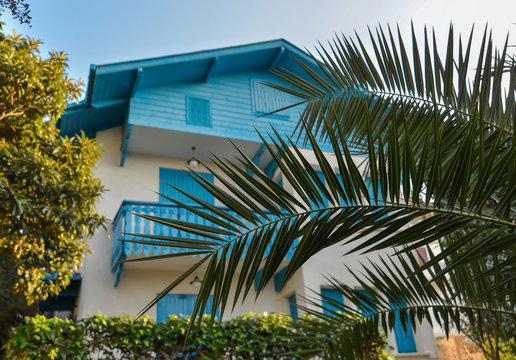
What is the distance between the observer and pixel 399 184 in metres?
1.67

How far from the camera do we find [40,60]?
18.4 ft

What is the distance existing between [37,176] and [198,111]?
586cm

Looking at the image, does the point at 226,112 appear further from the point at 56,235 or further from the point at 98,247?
the point at 56,235

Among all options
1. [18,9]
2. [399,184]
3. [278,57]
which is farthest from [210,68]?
[399,184]

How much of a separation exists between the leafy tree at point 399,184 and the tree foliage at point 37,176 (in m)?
3.17

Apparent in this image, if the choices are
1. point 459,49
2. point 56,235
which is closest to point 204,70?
point 56,235

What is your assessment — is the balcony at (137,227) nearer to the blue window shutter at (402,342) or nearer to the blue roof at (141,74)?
the blue roof at (141,74)

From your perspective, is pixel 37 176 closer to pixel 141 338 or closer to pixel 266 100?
pixel 141 338

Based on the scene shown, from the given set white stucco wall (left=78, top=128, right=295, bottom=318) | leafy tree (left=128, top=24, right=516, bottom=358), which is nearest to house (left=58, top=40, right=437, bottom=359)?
white stucco wall (left=78, top=128, right=295, bottom=318)

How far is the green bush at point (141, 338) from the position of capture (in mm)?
5449

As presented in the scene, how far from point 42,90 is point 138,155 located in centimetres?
514

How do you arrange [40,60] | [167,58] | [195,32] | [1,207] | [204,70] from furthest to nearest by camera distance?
[204,70] → [167,58] → [195,32] → [40,60] → [1,207]

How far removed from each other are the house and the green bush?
2475 millimetres

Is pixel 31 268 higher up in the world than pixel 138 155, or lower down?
lower down
